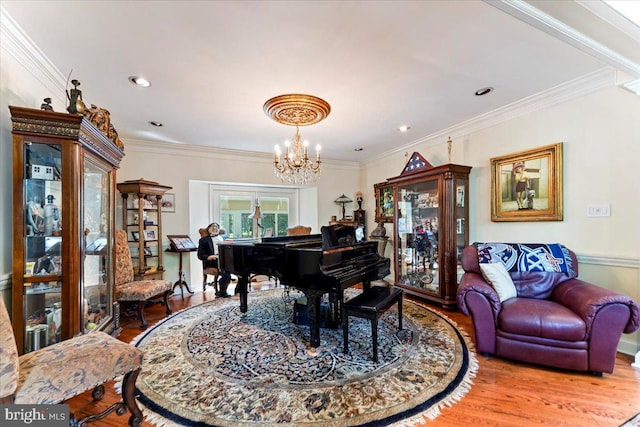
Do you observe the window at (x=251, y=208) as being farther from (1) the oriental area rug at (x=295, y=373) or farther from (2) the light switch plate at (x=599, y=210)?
(2) the light switch plate at (x=599, y=210)

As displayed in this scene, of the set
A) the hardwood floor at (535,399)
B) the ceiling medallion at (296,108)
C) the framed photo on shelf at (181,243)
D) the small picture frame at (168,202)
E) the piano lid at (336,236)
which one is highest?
the ceiling medallion at (296,108)

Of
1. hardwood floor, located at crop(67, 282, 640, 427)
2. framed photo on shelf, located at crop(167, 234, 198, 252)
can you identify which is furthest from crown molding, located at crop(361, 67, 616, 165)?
framed photo on shelf, located at crop(167, 234, 198, 252)

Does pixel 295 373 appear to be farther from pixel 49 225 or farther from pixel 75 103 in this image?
pixel 75 103

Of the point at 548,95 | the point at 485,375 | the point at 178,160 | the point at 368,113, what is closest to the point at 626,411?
the point at 485,375

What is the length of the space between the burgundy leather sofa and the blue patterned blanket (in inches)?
3.5

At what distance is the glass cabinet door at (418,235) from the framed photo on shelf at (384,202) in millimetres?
682

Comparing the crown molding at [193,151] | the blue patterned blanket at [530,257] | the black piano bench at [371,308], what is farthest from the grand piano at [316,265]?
the crown molding at [193,151]

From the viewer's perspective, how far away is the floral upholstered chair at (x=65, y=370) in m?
1.22

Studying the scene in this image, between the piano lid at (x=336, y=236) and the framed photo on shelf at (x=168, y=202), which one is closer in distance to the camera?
the piano lid at (x=336, y=236)

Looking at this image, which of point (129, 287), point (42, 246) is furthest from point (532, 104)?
point (129, 287)

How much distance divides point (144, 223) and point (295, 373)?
11.8ft

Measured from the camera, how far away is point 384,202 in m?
5.42

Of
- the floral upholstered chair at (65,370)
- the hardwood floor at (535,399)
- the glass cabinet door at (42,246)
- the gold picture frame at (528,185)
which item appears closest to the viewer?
the floral upholstered chair at (65,370)

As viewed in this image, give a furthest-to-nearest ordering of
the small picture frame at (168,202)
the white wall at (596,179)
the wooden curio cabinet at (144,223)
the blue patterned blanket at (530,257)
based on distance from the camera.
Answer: the small picture frame at (168,202) → the wooden curio cabinet at (144,223) → the blue patterned blanket at (530,257) → the white wall at (596,179)
